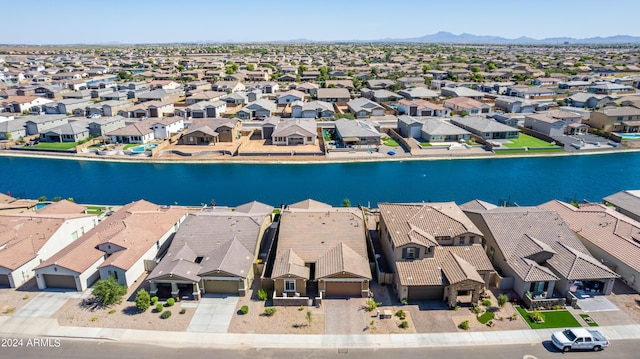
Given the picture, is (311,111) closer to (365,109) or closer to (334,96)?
(365,109)

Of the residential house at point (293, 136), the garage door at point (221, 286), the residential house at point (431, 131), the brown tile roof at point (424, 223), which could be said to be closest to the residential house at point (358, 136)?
the residential house at point (293, 136)

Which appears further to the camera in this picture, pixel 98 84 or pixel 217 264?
pixel 98 84

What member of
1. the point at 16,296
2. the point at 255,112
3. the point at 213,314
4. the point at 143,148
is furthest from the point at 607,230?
the point at 255,112

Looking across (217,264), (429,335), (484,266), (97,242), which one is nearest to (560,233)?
(484,266)

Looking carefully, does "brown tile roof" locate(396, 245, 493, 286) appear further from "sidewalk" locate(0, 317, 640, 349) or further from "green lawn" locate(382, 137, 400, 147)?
"green lawn" locate(382, 137, 400, 147)

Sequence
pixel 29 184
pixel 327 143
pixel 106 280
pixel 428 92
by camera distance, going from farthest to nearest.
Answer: pixel 428 92
pixel 327 143
pixel 29 184
pixel 106 280

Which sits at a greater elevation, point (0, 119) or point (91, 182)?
point (0, 119)

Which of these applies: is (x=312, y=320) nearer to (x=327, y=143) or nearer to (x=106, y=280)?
(x=106, y=280)
